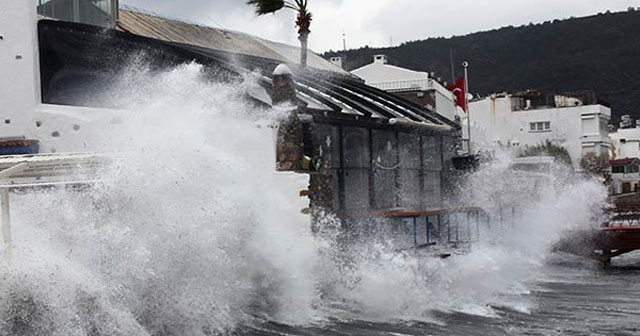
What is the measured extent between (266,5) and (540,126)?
40.0m

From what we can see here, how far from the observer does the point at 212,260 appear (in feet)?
33.1

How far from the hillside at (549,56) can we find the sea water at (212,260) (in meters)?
86.2

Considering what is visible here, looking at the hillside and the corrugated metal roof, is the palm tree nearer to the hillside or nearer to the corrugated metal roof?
the corrugated metal roof

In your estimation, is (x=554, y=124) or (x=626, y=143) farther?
(x=626, y=143)

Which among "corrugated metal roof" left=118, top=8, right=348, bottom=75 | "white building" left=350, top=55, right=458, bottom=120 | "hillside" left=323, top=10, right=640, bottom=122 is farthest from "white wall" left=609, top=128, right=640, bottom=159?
"corrugated metal roof" left=118, top=8, right=348, bottom=75

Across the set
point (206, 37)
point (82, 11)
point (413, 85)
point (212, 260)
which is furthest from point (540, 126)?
point (212, 260)

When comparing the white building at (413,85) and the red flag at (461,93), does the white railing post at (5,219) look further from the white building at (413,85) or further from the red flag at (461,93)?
the white building at (413,85)

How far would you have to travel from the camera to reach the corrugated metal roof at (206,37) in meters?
19.2

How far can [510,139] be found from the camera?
5453 cm

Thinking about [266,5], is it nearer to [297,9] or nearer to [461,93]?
[297,9]

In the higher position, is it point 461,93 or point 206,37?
point 206,37

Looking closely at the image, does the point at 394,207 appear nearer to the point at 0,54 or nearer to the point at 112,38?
the point at 112,38

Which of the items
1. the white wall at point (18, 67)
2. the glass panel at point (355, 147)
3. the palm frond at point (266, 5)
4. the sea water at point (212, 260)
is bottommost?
the sea water at point (212, 260)

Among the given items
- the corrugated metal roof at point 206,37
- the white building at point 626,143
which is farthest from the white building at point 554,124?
the corrugated metal roof at point 206,37
